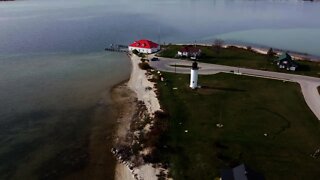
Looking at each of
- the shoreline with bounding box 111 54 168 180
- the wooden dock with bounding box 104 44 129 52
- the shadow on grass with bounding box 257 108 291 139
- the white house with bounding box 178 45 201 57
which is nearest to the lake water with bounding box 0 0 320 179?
the shoreline with bounding box 111 54 168 180

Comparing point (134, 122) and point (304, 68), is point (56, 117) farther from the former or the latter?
point (304, 68)

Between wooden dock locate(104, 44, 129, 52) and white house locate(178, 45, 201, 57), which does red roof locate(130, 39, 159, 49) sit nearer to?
wooden dock locate(104, 44, 129, 52)

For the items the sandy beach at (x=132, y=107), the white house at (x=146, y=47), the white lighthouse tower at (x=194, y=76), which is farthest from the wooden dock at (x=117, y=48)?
the white lighthouse tower at (x=194, y=76)

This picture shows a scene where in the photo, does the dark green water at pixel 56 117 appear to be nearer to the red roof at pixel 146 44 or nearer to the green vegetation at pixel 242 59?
the red roof at pixel 146 44

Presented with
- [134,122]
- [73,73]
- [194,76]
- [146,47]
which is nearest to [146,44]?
[146,47]

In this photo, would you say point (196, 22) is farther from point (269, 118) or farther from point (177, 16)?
point (269, 118)

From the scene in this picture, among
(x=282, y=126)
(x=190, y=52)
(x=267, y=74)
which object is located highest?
(x=190, y=52)

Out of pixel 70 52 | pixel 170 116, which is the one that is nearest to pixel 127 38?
pixel 70 52
